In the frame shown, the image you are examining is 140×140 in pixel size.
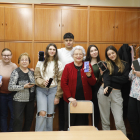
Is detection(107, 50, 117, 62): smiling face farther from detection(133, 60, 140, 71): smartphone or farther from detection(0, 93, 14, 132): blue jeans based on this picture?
detection(0, 93, 14, 132): blue jeans

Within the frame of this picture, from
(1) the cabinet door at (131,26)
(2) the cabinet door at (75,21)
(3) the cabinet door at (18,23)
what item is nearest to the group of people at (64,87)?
(2) the cabinet door at (75,21)

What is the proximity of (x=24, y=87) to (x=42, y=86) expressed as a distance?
1.01ft

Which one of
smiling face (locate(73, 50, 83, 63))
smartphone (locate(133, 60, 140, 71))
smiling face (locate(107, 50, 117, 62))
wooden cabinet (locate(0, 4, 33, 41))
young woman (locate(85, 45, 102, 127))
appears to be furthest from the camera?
wooden cabinet (locate(0, 4, 33, 41))

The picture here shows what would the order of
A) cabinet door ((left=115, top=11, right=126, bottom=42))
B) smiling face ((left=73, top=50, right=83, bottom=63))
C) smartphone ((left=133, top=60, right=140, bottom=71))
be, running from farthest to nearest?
cabinet door ((left=115, top=11, right=126, bottom=42)), smiling face ((left=73, top=50, right=83, bottom=63)), smartphone ((left=133, top=60, right=140, bottom=71))

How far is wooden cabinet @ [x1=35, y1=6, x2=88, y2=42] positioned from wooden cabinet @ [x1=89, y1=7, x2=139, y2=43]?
0.68 feet

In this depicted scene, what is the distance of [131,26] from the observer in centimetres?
320

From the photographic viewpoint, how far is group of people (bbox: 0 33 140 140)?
2.25 m

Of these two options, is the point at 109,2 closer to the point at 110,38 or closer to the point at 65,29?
the point at 110,38

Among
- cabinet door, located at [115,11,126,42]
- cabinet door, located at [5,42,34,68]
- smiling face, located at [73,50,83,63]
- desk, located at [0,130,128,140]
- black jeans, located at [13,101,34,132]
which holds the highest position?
cabinet door, located at [115,11,126,42]

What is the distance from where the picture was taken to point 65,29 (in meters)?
3.15

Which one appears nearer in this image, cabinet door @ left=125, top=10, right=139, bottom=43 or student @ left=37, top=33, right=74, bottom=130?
student @ left=37, top=33, right=74, bottom=130

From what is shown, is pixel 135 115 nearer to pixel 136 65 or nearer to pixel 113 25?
pixel 136 65

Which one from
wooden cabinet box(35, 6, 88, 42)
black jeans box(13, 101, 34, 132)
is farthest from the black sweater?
black jeans box(13, 101, 34, 132)

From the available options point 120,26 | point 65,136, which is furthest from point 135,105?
point 120,26
